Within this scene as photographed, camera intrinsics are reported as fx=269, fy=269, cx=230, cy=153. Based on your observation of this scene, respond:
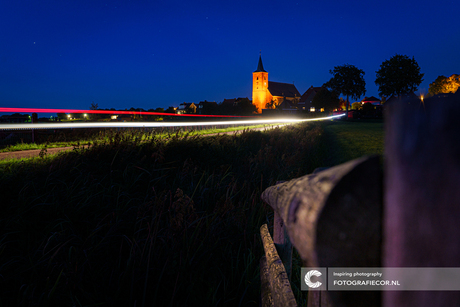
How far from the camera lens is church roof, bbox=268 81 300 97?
130 m

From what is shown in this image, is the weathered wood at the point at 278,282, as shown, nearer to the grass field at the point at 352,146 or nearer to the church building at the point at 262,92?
the grass field at the point at 352,146

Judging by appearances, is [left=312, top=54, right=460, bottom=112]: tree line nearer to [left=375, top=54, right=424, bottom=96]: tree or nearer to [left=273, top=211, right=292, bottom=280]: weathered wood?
[left=375, top=54, right=424, bottom=96]: tree

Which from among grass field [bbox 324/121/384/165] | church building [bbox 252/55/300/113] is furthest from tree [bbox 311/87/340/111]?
grass field [bbox 324/121/384/165]

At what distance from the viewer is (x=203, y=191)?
4.75 m

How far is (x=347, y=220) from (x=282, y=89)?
14185cm

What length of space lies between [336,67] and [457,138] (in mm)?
81035

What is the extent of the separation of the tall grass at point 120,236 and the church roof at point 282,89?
127 meters

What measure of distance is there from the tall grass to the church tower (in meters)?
116

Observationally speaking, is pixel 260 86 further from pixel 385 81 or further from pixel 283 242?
pixel 283 242

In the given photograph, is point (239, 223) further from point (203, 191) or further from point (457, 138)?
point (457, 138)

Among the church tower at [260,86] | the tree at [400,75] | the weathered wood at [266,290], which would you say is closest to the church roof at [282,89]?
the church tower at [260,86]

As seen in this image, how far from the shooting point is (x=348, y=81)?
71.2 m

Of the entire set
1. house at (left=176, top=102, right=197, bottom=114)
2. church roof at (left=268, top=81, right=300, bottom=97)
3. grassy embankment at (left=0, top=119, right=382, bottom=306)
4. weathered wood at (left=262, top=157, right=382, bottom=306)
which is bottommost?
grassy embankment at (left=0, top=119, right=382, bottom=306)

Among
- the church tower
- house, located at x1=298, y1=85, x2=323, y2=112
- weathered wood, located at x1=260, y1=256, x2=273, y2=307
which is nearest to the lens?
weathered wood, located at x1=260, y1=256, x2=273, y2=307
